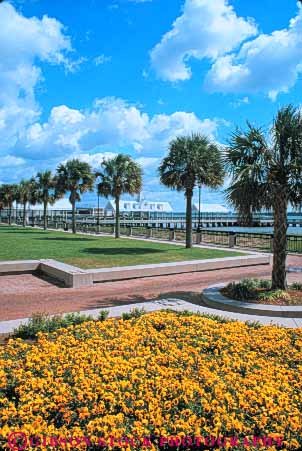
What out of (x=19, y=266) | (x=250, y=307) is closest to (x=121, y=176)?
(x=19, y=266)

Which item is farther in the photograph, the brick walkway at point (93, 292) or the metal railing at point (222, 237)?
the metal railing at point (222, 237)

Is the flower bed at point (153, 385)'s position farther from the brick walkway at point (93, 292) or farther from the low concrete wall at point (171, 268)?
the low concrete wall at point (171, 268)

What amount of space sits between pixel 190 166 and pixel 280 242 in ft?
40.1

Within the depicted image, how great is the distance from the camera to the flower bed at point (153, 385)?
3.25m

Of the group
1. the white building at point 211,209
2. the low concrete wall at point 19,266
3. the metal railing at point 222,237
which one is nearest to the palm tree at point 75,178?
the metal railing at point 222,237

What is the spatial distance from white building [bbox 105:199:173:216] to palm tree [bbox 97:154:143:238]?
52453 mm

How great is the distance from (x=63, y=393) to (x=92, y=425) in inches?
26.1

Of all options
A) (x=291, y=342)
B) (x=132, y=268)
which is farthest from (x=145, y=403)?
(x=132, y=268)

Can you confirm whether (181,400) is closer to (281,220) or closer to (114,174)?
(281,220)

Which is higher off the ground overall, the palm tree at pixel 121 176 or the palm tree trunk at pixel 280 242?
the palm tree at pixel 121 176

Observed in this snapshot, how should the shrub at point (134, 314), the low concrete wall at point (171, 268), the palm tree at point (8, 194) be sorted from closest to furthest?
the shrub at point (134, 314)
the low concrete wall at point (171, 268)
the palm tree at point (8, 194)

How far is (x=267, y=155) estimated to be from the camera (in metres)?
9.38

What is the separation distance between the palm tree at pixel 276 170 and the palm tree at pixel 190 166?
11.4 metres

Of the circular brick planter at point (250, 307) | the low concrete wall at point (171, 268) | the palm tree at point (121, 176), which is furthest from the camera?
the palm tree at point (121, 176)
